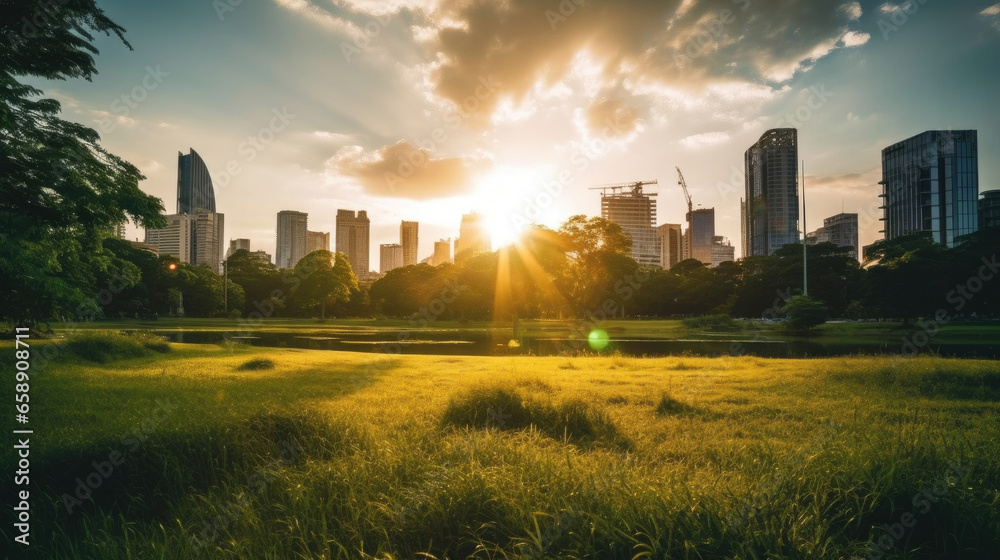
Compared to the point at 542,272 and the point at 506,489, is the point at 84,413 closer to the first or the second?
the point at 506,489

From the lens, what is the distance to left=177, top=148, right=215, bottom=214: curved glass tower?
6944 inches

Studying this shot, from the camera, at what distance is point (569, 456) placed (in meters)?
5.25

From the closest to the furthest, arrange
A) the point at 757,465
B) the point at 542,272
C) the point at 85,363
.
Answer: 1. the point at 757,465
2. the point at 85,363
3. the point at 542,272

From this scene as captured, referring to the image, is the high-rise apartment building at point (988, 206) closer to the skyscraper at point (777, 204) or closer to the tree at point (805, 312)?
the skyscraper at point (777, 204)

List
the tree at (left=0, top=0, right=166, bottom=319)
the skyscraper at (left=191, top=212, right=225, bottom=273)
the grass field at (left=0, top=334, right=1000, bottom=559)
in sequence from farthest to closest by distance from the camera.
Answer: the skyscraper at (left=191, top=212, right=225, bottom=273) → the tree at (left=0, top=0, right=166, bottom=319) → the grass field at (left=0, top=334, right=1000, bottom=559)

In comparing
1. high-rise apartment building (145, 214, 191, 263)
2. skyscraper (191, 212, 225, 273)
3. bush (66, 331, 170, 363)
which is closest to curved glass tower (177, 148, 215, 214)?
skyscraper (191, 212, 225, 273)

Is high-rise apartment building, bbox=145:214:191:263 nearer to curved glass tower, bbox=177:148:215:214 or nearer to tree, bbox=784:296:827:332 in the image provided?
curved glass tower, bbox=177:148:215:214

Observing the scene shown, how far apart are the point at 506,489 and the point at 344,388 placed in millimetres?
9607

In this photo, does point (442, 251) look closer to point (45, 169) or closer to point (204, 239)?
point (204, 239)

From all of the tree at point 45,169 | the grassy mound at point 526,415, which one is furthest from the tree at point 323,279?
the grassy mound at point 526,415

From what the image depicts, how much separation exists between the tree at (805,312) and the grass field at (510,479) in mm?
40744

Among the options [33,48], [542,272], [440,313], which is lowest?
[440,313]

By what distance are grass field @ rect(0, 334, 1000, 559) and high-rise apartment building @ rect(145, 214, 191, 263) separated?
180466 millimetres

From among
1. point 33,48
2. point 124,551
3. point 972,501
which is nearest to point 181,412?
point 124,551
